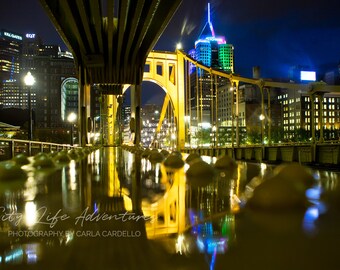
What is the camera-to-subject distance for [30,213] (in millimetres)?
1654

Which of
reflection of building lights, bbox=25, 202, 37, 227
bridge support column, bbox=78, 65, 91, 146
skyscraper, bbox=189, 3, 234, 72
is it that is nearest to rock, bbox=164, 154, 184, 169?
reflection of building lights, bbox=25, 202, 37, 227

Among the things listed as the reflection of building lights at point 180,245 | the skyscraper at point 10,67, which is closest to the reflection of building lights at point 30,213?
the reflection of building lights at point 180,245

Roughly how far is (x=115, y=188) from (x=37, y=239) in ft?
4.35

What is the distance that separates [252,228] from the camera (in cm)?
129

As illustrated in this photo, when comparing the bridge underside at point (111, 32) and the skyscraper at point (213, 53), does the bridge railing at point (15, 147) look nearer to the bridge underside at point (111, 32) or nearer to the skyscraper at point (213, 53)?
the bridge underside at point (111, 32)

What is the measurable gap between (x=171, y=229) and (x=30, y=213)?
76 cm

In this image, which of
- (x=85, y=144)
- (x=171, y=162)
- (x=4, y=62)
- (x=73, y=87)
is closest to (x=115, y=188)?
(x=171, y=162)

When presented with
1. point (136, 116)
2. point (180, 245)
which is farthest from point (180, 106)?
point (180, 245)

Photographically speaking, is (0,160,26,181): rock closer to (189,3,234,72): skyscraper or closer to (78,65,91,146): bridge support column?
(78,65,91,146): bridge support column

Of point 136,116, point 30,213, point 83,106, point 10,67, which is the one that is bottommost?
point 30,213

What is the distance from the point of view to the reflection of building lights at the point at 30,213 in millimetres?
1451

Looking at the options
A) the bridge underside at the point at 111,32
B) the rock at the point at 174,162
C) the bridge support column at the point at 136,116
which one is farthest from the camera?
the bridge support column at the point at 136,116

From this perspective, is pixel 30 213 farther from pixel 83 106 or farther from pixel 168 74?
pixel 168 74

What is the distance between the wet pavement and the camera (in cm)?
95
